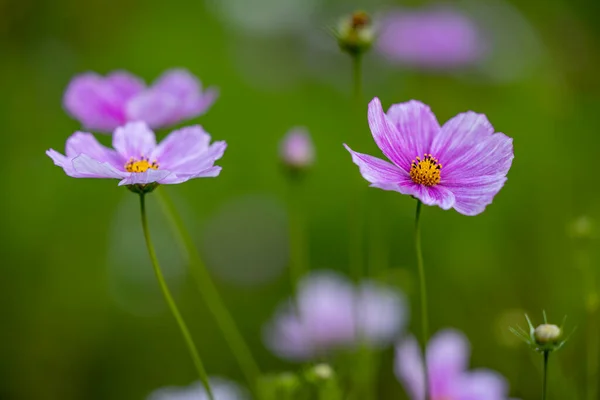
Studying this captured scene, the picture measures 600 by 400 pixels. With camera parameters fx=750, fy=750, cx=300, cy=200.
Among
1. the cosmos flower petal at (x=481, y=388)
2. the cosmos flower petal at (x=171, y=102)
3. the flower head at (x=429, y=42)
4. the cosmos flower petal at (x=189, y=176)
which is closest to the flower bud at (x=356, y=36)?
the cosmos flower petal at (x=171, y=102)

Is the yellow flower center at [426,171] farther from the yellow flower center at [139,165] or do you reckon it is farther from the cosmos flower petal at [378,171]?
the yellow flower center at [139,165]

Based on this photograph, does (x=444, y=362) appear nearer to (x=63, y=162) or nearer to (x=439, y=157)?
(x=439, y=157)

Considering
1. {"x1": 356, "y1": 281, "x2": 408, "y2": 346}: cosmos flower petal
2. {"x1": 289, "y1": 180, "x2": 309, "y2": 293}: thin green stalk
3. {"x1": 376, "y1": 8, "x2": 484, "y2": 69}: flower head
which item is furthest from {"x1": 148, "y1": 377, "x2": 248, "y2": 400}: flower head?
{"x1": 376, "y1": 8, "x2": 484, "y2": 69}: flower head

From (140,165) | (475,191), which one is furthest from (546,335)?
(140,165)

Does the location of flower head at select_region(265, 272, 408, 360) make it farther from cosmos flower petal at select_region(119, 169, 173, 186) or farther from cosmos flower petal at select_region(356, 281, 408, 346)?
cosmos flower petal at select_region(119, 169, 173, 186)

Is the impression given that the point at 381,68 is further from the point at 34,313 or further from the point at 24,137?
the point at 34,313

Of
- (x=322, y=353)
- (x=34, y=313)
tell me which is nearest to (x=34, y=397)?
(x=34, y=313)
